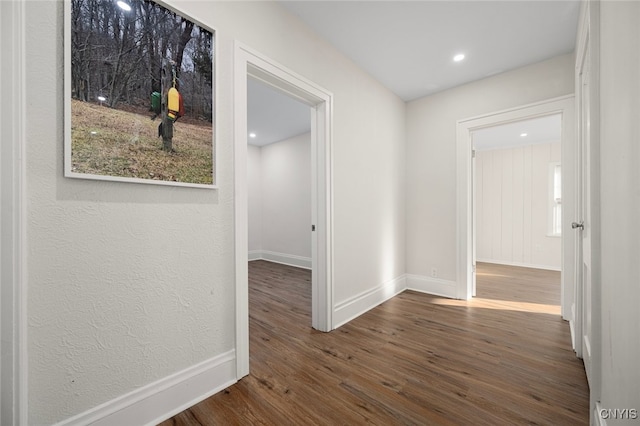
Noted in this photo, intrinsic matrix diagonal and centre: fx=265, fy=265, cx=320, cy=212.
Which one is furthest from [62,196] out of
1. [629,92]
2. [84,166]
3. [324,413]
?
[629,92]

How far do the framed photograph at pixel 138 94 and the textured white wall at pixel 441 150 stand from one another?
2.73 meters

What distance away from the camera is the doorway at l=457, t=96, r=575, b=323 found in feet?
8.02

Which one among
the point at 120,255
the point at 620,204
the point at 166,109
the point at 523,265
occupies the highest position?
the point at 166,109

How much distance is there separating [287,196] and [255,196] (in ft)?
2.97

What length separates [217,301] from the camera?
5.16 ft

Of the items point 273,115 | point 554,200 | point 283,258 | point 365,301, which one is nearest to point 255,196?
point 283,258

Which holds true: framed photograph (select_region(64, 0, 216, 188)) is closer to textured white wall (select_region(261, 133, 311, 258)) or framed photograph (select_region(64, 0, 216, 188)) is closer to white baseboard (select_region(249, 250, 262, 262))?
textured white wall (select_region(261, 133, 311, 258))

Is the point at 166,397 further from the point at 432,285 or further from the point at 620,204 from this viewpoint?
the point at 432,285

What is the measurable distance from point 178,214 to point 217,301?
0.56 metres

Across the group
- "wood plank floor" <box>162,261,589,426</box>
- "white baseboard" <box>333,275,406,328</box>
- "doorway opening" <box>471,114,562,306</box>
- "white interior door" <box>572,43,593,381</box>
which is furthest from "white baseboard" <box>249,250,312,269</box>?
"white interior door" <box>572,43,593,381</box>

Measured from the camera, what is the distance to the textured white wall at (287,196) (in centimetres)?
506

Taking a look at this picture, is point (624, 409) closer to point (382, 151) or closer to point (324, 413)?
point (324, 413)

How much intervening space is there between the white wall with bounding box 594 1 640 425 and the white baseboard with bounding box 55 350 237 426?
1.75 meters

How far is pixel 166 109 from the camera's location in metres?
1.38
